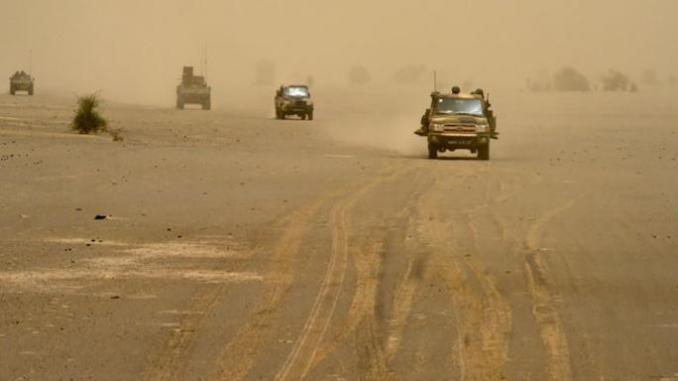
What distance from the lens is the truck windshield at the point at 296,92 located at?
70.7 metres

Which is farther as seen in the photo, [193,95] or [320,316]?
[193,95]

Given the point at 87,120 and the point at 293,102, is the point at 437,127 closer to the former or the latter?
the point at 87,120

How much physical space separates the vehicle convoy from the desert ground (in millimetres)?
5217

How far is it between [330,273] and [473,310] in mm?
2624

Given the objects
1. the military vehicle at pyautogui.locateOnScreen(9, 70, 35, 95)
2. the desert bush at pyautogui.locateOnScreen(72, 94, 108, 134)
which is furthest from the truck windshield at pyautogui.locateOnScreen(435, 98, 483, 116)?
the military vehicle at pyautogui.locateOnScreen(9, 70, 35, 95)

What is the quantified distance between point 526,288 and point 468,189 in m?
13.3

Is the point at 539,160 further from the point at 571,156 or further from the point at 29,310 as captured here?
the point at 29,310

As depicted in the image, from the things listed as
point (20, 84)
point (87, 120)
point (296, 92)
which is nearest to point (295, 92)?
point (296, 92)

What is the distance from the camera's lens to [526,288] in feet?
45.1

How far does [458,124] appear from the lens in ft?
125

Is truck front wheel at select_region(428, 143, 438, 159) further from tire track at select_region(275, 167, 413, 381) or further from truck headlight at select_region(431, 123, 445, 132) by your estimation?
tire track at select_region(275, 167, 413, 381)

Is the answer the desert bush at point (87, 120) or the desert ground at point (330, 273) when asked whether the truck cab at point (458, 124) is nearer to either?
the desert ground at point (330, 273)

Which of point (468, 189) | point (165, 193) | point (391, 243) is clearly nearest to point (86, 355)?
point (391, 243)

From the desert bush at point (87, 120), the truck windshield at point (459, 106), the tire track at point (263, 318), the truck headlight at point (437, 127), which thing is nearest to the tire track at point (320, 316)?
the tire track at point (263, 318)
